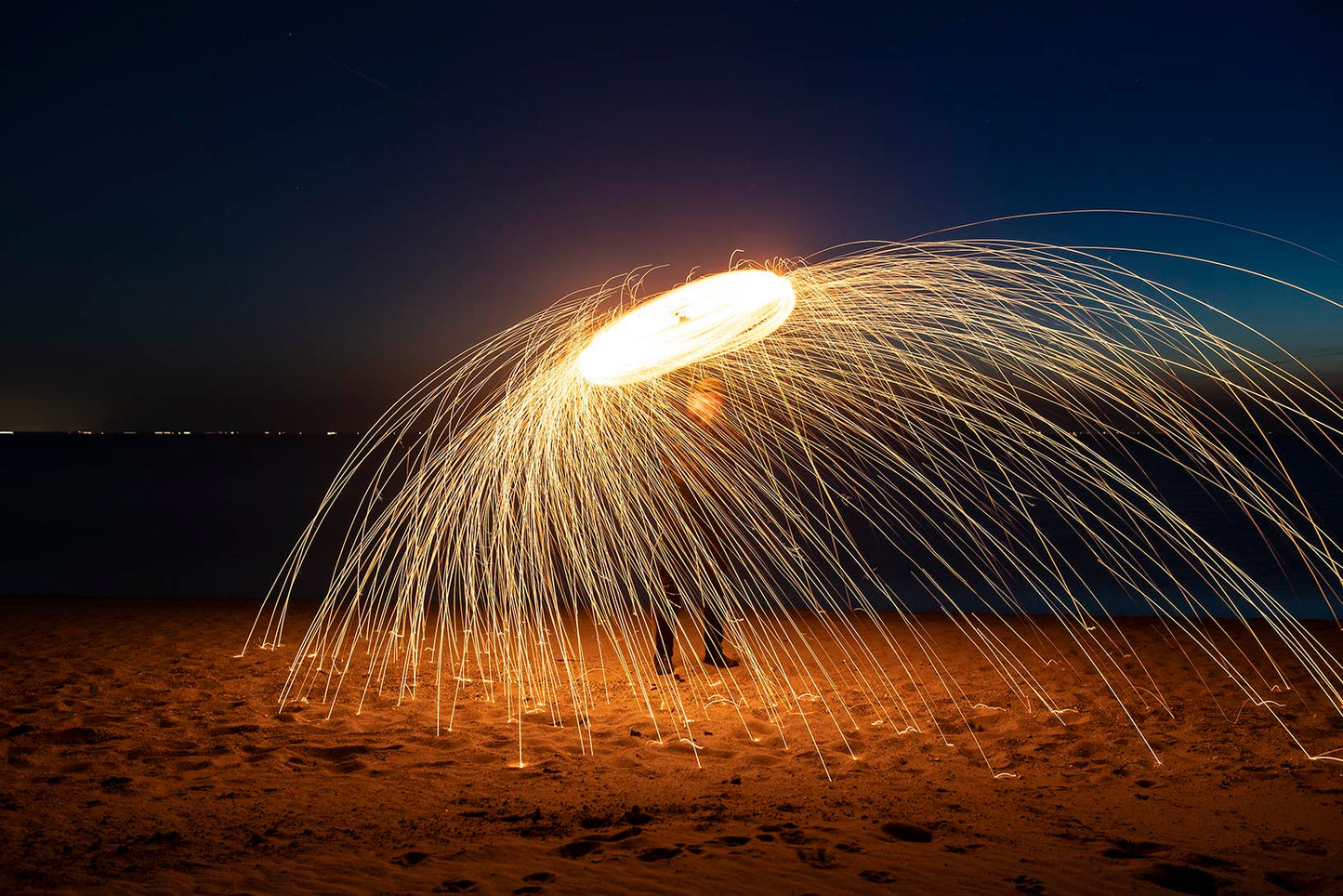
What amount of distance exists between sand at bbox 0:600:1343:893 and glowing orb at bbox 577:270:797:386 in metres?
2.25

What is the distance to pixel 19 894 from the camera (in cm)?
344

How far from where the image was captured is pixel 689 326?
577 cm

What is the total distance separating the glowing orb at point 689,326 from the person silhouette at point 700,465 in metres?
0.52

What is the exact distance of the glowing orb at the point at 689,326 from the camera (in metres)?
5.63

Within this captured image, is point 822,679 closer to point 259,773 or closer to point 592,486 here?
point 592,486

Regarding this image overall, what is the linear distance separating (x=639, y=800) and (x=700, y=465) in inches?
98.2

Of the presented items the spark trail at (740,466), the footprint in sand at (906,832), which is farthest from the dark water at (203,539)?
the footprint in sand at (906,832)

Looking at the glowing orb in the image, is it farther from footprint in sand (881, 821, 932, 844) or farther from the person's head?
footprint in sand (881, 821, 932, 844)

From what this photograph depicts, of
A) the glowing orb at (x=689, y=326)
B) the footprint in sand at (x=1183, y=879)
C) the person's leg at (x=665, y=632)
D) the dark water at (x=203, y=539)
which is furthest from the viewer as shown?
the dark water at (x=203, y=539)

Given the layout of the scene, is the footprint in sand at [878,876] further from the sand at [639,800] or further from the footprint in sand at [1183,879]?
the footprint in sand at [1183,879]

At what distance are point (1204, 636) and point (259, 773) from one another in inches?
318

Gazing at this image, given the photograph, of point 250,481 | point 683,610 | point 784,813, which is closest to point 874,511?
point 683,610

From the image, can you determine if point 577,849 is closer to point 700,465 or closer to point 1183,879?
point 1183,879

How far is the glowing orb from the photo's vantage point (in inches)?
222
